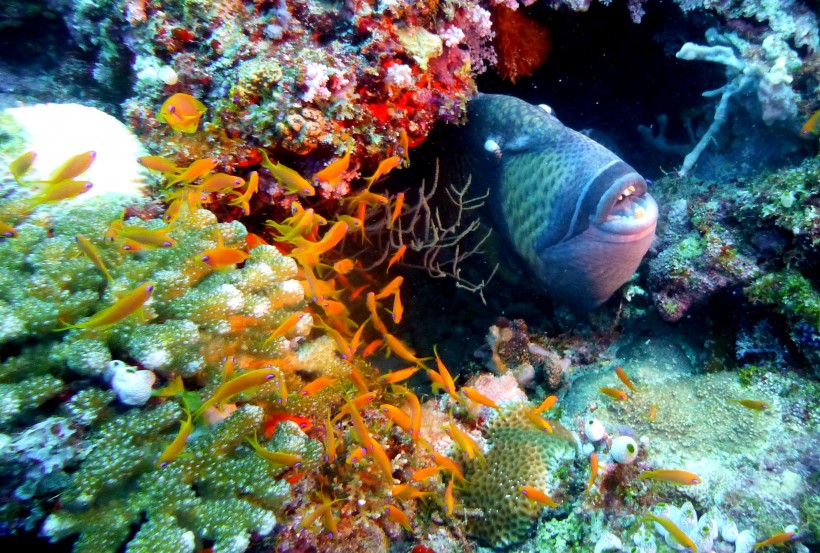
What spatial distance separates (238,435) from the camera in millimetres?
2391

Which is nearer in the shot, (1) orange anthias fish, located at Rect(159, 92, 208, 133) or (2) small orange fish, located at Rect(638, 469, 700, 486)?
(2) small orange fish, located at Rect(638, 469, 700, 486)

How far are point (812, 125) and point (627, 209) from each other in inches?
62.1

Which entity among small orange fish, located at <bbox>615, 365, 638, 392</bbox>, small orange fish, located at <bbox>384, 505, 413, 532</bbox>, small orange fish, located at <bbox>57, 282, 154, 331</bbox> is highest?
small orange fish, located at <bbox>57, 282, 154, 331</bbox>

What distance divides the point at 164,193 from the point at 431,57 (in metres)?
2.17

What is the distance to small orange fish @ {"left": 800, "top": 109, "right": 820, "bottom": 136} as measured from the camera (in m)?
3.37

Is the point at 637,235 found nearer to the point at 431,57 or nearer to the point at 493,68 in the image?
the point at 431,57

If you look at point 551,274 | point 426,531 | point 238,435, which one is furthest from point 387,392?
point 551,274

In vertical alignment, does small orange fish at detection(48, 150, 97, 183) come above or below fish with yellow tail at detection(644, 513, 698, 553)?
above

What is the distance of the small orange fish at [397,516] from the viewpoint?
2604mm

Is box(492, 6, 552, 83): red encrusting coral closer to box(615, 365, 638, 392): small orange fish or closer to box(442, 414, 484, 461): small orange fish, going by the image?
box(615, 365, 638, 392): small orange fish

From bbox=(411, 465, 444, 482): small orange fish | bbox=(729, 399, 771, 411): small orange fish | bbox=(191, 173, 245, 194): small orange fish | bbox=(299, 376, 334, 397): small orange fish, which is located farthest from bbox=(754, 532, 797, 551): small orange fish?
bbox=(191, 173, 245, 194): small orange fish

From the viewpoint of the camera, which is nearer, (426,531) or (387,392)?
(426,531)

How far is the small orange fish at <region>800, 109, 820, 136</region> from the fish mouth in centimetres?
129

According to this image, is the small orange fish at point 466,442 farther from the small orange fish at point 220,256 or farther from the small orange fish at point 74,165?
the small orange fish at point 74,165
